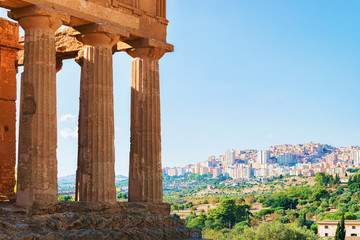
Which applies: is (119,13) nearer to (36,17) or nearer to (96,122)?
(36,17)

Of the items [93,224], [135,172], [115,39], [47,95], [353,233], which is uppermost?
[115,39]

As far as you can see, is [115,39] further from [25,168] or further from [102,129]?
[25,168]

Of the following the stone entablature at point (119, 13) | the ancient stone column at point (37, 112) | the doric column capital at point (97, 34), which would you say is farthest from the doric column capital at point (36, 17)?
the doric column capital at point (97, 34)

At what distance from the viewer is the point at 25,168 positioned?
816 inches

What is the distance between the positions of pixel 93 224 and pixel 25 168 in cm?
271

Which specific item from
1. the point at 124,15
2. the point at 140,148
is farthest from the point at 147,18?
the point at 140,148

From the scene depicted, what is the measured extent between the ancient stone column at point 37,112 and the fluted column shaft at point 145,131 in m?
4.67

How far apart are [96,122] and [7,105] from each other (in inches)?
217

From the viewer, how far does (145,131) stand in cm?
2547

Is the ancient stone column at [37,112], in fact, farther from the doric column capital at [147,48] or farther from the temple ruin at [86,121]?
the doric column capital at [147,48]

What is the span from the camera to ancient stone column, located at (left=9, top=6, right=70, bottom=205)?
20.7m

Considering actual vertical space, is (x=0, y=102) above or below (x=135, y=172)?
above

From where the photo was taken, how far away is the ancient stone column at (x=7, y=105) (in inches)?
1049

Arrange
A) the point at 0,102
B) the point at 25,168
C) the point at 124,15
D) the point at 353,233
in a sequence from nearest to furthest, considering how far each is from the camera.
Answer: the point at 25,168
the point at 124,15
the point at 0,102
the point at 353,233
